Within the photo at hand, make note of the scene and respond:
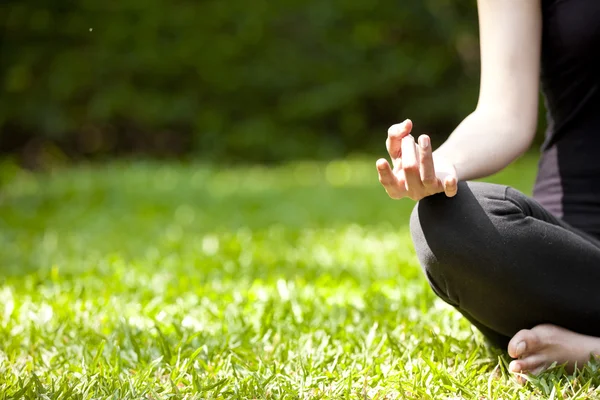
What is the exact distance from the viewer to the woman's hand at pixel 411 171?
1.13 meters

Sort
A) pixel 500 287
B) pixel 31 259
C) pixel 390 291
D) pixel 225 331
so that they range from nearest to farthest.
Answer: pixel 500 287
pixel 225 331
pixel 390 291
pixel 31 259

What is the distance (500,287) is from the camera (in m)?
1.26

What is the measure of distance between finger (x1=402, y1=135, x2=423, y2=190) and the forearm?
14 centimetres

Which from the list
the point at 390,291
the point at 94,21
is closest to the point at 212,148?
the point at 94,21

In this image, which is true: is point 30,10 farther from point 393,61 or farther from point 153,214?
point 153,214

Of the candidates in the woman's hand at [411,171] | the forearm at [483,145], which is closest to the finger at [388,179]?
the woman's hand at [411,171]

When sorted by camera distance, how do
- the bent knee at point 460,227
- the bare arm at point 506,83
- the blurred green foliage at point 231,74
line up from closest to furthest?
1. the bent knee at point 460,227
2. the bare arm at point 506,83
3. the blurred green foliage at point 231,74

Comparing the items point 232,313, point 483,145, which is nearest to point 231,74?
point 232,313

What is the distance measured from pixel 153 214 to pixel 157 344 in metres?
2.60

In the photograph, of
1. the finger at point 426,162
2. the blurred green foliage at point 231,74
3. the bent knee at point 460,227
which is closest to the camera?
the finger at point 426,162

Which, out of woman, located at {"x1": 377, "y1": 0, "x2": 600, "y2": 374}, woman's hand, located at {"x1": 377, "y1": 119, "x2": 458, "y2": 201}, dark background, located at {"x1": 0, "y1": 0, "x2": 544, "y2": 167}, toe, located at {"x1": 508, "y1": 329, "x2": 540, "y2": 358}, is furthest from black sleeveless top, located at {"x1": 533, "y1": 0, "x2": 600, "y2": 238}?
dark background, located at {"x1": 0, "y1": 0, "x2": 544, "y2": 167}

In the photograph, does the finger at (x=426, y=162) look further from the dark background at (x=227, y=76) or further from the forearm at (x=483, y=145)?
the dark background at (x=227, y=76)

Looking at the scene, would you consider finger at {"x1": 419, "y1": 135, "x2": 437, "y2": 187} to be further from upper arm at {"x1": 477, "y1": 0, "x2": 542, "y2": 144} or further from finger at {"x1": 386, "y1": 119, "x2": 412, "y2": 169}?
upper arm at {"x1": 477, "y1": 0, "x2": 542, "y2": 144}

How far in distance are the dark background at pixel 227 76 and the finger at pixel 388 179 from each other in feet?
23.2
